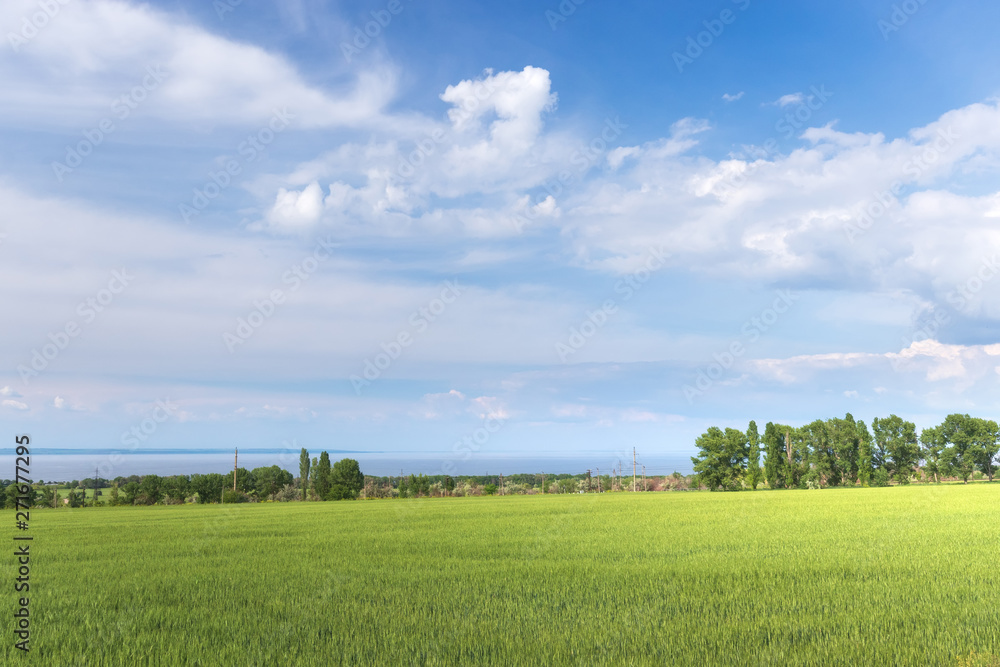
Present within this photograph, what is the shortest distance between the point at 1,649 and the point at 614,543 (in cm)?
1462

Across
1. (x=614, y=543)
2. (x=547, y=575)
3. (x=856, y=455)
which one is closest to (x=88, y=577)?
(x=547, y=575)

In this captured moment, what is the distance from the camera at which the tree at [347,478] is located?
79.2m

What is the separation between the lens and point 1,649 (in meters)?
8.37

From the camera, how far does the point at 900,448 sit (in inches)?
3622

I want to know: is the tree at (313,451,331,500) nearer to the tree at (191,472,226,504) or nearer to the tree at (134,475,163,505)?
the tree at (191,472,226,504)

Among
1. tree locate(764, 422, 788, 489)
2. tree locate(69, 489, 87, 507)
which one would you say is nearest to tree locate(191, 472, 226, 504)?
tree locate(69, 489, 87, 507)

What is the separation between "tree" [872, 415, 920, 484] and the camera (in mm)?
92250

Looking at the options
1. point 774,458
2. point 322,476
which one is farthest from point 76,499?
point 774,458

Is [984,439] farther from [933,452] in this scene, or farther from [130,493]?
[130,493]

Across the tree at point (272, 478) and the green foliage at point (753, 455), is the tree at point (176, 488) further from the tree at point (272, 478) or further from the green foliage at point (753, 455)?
the green foliage at point (753, 455)

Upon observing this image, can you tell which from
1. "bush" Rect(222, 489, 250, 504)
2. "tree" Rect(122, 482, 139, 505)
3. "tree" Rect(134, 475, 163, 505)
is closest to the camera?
"tree" Rect(122, 482, 139, 505)

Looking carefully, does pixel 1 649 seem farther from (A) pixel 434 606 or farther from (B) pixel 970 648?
(B) pixel 970 648

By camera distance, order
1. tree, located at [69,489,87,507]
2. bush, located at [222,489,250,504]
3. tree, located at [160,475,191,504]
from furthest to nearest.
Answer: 1. tree, located at [160,475,191,504]
2. bush, located at [222,489,250,504]
3. tree, located at [69,489,87,507]

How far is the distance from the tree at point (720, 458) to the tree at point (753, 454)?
65 centimetres
